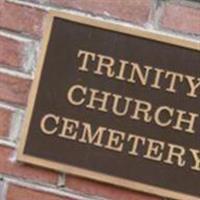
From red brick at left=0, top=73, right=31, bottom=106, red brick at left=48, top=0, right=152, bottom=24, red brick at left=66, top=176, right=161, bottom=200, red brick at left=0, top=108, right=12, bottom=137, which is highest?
red brick at left=48, top=0, right=152, bottom=24

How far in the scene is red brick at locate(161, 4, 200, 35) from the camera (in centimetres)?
254

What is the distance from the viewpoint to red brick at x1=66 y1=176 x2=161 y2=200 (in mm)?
2566

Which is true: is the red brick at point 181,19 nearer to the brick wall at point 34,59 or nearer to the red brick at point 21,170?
the brick wall at point 34,59

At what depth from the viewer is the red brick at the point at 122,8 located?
2551 mm

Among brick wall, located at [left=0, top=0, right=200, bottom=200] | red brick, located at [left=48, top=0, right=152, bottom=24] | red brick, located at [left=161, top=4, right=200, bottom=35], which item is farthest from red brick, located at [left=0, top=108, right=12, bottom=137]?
red brick, located at [left=161, top=4, right=200, bottom=35]

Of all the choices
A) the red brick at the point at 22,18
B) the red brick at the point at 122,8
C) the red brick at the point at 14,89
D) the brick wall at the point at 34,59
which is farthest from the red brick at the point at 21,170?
the red brick at the point at 122,8

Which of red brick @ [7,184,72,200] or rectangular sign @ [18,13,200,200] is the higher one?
rectangular sign @ [18,13,200,200]

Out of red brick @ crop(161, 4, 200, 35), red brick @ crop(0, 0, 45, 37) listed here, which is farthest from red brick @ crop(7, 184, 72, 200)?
red brick @ crop(161, 4, 200, 35)

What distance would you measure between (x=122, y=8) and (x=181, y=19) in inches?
6.6

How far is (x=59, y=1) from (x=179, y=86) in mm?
413

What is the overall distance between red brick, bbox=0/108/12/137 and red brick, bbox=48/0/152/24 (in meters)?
0.36

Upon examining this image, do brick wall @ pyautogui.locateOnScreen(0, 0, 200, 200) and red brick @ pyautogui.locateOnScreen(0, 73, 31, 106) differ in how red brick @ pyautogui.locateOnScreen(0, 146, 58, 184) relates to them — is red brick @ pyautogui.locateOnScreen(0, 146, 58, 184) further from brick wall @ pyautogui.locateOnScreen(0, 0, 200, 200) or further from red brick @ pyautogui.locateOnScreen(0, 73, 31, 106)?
red brick @ pyautogui.locateOnScreen(0, 73, 31, 106)

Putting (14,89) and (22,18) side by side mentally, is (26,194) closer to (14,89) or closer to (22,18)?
(14,89)

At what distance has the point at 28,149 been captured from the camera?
2.57 m
